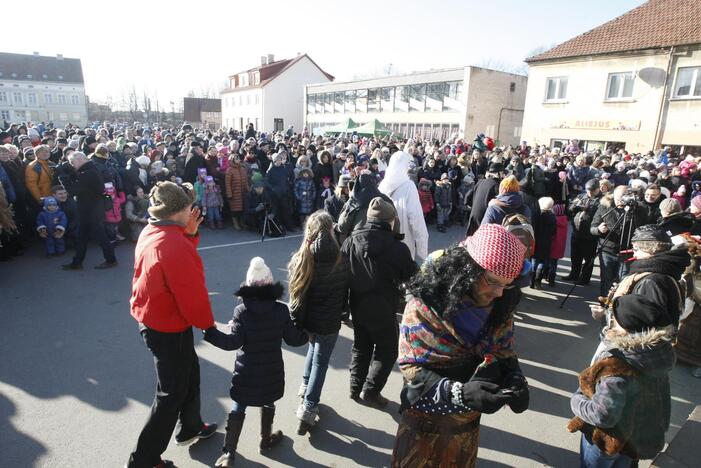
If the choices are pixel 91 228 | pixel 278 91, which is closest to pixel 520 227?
pixel 91 228

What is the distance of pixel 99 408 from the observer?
3.45 m

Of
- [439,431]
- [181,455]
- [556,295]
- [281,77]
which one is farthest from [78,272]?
[281,77]

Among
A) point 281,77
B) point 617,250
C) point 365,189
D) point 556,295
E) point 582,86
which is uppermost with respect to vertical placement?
point 281,77

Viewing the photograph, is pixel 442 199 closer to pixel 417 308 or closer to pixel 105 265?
pixel 105 265

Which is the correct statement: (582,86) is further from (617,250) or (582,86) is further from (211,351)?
(211,351)

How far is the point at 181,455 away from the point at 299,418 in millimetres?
882

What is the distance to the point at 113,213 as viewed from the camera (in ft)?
25.2

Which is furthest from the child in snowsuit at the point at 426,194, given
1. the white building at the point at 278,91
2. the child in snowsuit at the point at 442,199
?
the white building at the point at 278,91

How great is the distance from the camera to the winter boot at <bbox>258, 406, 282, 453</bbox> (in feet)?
9.89

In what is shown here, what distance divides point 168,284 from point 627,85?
2440 cm

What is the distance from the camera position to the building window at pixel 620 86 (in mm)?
20297

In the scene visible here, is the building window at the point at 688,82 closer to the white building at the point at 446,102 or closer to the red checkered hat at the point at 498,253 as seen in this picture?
the white building at the point at 446,102

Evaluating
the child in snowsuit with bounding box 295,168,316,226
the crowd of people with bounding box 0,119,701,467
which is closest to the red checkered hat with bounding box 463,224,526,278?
the crowd of people with bounding box 0,119,701,467

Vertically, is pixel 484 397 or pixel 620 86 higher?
pixel 620 86
